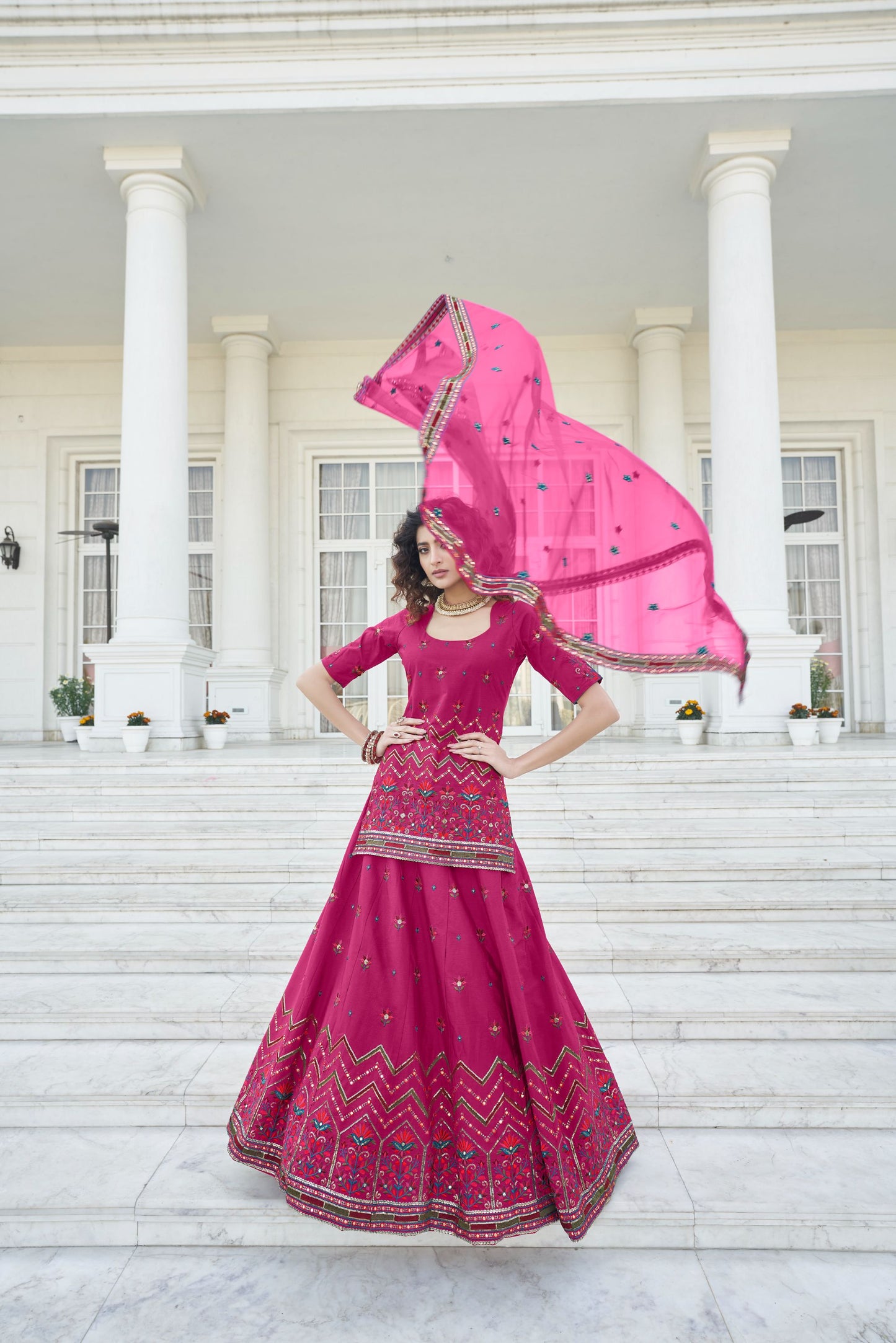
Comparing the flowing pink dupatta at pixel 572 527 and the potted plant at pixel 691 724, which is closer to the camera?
the flowing pink dupatta at pixel 572 527

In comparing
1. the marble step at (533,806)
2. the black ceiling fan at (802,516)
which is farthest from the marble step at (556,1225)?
the black ceiling fan at (802,516)

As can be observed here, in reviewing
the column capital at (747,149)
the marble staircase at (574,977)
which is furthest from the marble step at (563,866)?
the column capital at (747,149)

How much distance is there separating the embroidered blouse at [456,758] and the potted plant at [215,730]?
6.01 m

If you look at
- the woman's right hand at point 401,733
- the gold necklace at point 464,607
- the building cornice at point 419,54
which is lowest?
the woman's right hand at point 401,733

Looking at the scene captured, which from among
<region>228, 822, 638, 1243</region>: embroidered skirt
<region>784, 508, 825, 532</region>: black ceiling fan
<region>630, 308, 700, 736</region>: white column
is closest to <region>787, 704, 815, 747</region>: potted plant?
<region>630, 308, 700, 736</region>: white column

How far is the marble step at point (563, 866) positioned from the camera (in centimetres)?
394

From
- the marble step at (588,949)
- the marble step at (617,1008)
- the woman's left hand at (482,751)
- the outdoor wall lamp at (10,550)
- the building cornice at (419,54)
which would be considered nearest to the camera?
the woman's left hand at (482,751)

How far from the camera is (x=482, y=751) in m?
1.91

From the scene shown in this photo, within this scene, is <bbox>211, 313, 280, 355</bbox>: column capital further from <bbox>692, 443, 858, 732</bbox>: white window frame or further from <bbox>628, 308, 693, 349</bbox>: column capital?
<bbox>692, 443, 858, 732</bbox>: white window frame

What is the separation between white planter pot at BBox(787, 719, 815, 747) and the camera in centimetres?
630

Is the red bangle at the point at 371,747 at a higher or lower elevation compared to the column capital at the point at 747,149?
lower

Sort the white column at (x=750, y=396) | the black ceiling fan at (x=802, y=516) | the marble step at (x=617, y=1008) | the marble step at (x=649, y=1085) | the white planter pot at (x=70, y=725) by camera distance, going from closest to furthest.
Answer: the marble step at (x=649, y=1085) → the marble step at (x=617, y=1008) → the white column at (x=750, y=396) → the white planter pot at (x=70, y=725) → the black ceiling fan at (x=802, y=516)

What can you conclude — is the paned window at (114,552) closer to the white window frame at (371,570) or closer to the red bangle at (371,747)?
the white window frame at (371,570)

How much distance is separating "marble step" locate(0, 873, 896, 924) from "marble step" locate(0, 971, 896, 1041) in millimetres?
470
